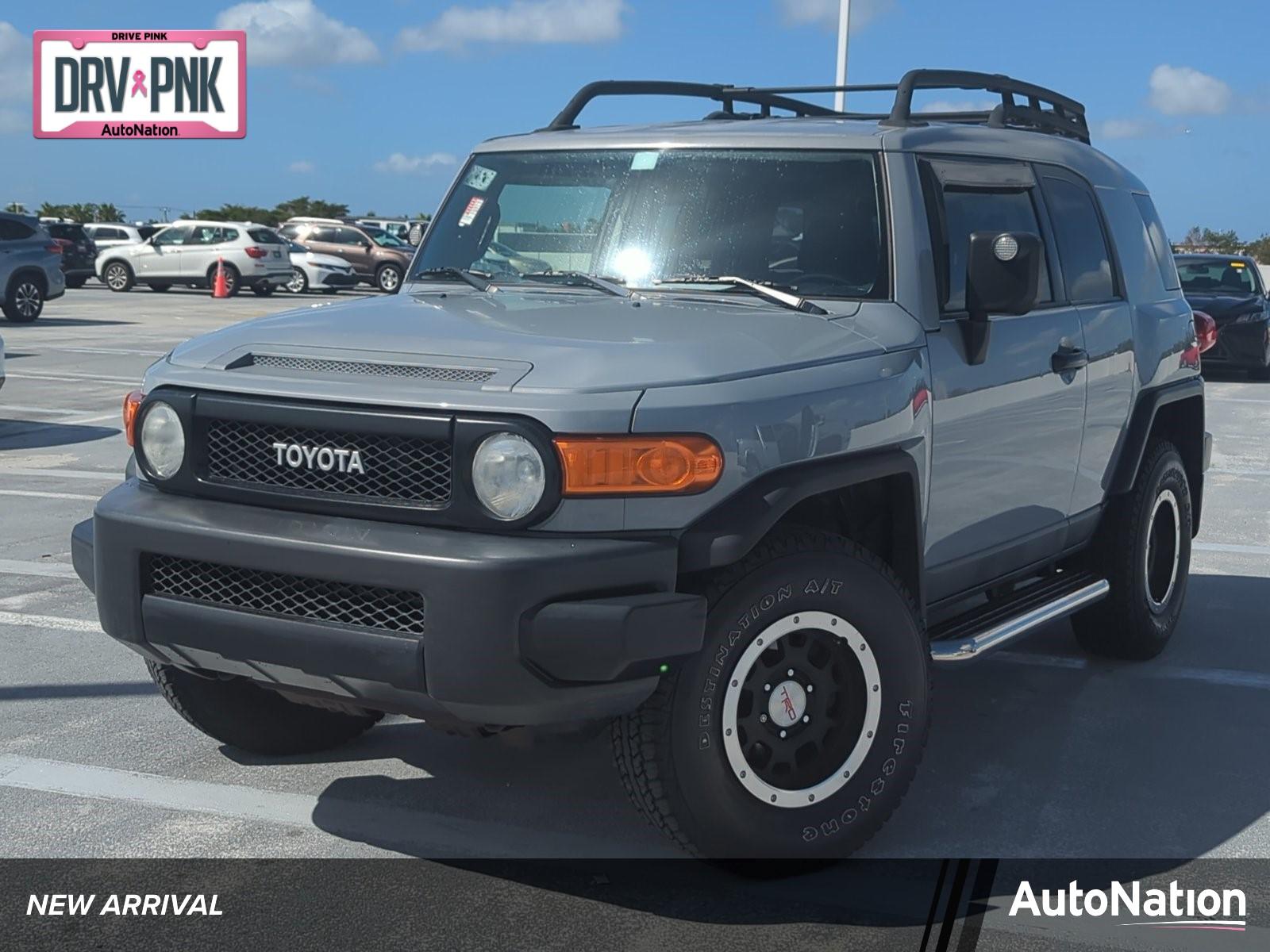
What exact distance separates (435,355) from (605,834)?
1.37 m

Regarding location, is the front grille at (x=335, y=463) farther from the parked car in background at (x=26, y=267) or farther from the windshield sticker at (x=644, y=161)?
the parked car in background at (x=26, y=267)

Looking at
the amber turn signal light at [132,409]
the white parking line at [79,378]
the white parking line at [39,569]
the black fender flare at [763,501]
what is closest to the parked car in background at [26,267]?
the white parking line at [79,378]

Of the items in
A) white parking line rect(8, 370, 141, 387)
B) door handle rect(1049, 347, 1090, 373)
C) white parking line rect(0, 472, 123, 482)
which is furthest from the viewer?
white parking line rect(8, 370, 141, 387)

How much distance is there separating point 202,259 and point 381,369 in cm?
3173

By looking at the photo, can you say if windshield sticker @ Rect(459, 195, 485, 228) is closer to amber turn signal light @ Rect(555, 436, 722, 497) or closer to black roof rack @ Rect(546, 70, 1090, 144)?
black roof rack @ Rect(546, 70, 1090, 144)

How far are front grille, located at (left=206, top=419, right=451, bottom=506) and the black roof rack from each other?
216cm

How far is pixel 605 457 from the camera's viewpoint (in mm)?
3506

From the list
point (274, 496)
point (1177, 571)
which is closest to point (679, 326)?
point (274, 496)

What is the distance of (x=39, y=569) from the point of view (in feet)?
24.3

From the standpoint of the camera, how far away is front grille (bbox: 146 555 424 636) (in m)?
3.51

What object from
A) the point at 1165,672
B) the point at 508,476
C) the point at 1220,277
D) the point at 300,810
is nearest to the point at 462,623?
the point at 508,476

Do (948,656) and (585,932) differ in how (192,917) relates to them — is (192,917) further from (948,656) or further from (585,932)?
(948,656)

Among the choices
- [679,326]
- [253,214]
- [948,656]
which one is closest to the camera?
[679,326]

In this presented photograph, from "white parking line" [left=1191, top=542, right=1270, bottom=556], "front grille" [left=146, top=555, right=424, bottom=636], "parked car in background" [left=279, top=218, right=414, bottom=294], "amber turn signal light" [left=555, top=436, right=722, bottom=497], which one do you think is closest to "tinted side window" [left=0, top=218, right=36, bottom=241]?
"parked car in background" [left=279, top=218, right=414, bottom=294]
